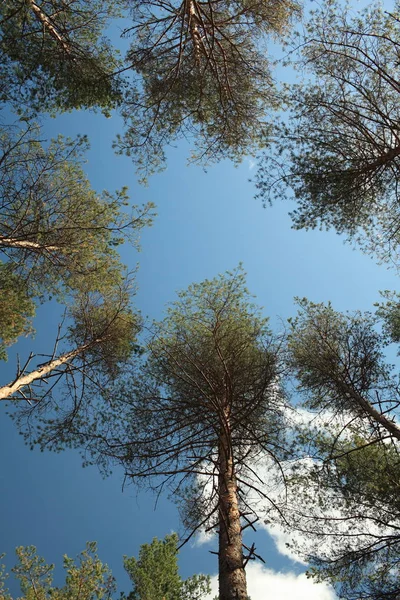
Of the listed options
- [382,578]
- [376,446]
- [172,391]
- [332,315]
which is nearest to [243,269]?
[332,315]

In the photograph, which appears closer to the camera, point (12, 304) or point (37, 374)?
point (37, 374)

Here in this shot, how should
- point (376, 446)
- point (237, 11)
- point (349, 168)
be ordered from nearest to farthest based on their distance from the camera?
point (349, 168) → point (237, 11) → point (376, 446)

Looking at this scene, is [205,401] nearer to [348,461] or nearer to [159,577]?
[348,461]

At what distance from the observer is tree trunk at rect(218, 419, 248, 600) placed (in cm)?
390

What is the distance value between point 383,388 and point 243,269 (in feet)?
13.1

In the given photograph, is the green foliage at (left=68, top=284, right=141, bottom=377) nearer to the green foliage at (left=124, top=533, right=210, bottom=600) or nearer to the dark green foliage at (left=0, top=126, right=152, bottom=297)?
the dark green foliage at (left=0, top=126, right=152, bottom=297)

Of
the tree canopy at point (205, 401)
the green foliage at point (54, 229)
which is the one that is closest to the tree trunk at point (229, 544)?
the tree canopy at point (205, 401)

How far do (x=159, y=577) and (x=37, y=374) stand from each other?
320 inches

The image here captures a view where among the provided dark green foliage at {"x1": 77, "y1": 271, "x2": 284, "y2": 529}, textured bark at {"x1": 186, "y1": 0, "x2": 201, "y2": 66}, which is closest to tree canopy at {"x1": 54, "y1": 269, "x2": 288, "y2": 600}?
dark green foliage at {"x1": 77, "y1": 271, "x2": 284, "y2": 529}

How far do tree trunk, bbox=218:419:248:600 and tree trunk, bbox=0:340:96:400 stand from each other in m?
3.45

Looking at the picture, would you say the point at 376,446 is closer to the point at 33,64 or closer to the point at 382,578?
the point at 382,578

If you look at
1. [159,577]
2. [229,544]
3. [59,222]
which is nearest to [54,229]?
[59,222]

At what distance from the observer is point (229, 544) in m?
4.40

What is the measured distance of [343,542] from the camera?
7223 millimetres
